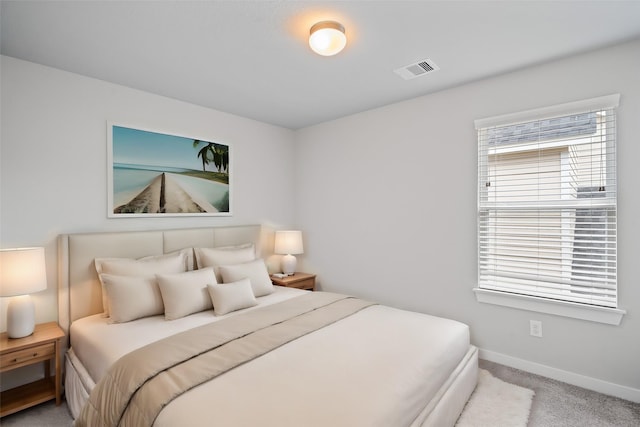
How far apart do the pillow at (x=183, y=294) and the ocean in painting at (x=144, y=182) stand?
90cm

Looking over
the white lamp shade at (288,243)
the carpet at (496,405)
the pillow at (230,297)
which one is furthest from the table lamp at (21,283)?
the carpet at (496,405)

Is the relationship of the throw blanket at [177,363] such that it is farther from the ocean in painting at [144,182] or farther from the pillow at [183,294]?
the ocean in painting at [144,182]

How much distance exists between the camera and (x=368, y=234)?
362 centimetres

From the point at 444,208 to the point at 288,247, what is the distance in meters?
1.85

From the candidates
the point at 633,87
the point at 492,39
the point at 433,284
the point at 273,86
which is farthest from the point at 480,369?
the point at 273,86

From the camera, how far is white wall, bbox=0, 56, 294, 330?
230 cm

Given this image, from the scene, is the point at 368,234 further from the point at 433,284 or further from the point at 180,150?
the point at 180,150

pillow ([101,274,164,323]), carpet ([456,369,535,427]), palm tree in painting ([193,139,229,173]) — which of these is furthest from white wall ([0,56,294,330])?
carpet ([456,369,535,427])

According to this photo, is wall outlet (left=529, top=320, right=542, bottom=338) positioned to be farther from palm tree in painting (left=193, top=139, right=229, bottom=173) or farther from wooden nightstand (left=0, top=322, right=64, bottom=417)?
wooden nightstand (left=0, top=322, right=64, bottom=417)

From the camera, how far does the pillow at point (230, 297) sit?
2475mm

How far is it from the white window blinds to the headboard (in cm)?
287

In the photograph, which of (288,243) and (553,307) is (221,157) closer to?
(288,243)

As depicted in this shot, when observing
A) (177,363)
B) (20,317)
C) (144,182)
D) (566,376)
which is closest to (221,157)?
(144,182)

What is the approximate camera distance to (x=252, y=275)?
2938 millimetres
